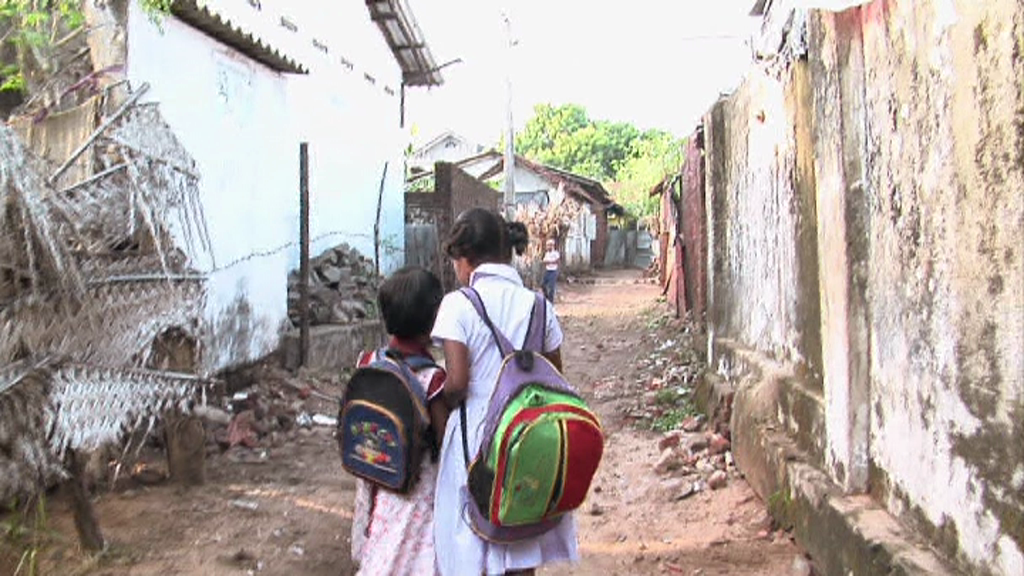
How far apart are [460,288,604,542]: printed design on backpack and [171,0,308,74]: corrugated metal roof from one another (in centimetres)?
448

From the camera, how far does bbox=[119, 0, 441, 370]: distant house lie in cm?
601

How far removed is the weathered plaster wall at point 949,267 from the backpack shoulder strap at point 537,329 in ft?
3.91

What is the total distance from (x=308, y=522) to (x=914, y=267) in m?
3.18

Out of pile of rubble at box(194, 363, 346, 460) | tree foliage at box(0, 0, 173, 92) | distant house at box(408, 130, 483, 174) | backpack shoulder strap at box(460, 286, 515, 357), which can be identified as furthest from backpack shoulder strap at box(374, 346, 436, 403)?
distant house at box(408, 130, 483, 174)

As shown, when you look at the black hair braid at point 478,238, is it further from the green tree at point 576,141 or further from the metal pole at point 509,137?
the green tree at point 576,141

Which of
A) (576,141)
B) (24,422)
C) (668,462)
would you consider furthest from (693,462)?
(576,141)

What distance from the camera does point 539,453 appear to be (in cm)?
229

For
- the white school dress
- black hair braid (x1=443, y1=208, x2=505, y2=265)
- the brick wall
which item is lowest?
the white school dress

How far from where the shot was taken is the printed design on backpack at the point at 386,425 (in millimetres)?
2451

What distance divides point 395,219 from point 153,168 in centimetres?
1031

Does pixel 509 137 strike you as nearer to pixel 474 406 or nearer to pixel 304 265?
pixel 304 265

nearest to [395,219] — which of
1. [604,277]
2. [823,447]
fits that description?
[823,447]

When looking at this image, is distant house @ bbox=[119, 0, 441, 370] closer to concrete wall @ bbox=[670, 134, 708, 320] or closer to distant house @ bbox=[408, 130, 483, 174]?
concrete wall @ bbox=[670, 134, 708, 320]

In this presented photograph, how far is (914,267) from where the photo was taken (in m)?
2.96
